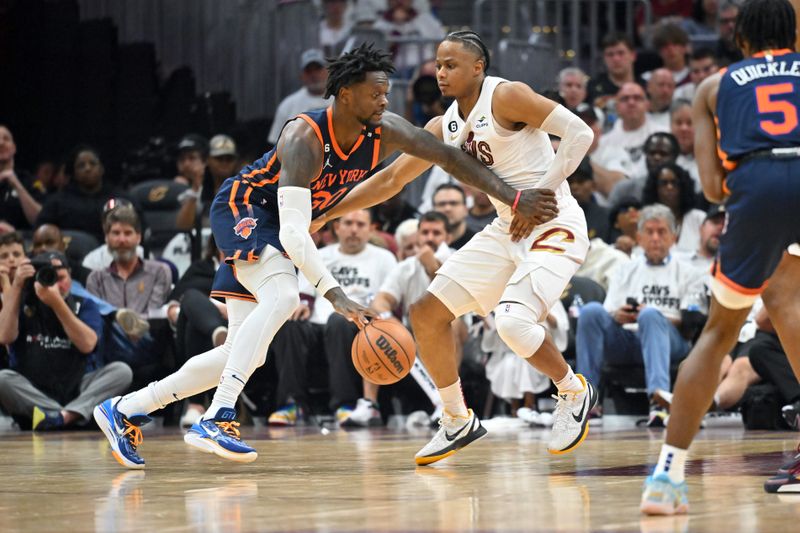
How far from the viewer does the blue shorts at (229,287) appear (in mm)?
6453

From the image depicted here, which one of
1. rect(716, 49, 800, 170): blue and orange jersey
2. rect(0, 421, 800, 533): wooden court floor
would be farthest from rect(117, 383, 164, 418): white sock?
rect(716, 49, 800, 170): blue and orange jersey

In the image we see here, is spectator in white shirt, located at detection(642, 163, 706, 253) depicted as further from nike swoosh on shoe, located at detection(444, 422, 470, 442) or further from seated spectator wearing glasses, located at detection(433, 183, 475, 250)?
nike swoosh on shoe, located at detection(444, 422, 470, 442)

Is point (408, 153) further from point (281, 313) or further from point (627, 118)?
point (627, 118)

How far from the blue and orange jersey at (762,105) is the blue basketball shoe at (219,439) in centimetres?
288

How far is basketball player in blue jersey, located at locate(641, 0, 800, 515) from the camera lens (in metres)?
4.45

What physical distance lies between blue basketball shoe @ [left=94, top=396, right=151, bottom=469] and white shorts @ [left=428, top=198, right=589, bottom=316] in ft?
5.52

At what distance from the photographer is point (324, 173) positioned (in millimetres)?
6383

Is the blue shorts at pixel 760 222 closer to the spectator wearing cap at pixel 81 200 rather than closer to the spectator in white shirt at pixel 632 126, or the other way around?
the spectator in white shirt at pixel 632 126

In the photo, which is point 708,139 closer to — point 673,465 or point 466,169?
point 673,465

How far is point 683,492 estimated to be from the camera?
4.33 metres

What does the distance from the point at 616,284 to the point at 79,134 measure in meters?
6.93

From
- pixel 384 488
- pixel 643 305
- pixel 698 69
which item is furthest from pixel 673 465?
pixel 698 69

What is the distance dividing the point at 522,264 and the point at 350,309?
109 centimetres

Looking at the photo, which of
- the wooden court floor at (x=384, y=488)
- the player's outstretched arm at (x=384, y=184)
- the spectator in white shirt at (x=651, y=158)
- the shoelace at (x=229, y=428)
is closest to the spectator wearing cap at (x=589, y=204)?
the spectator in white shirt at (x=651, y=158)
